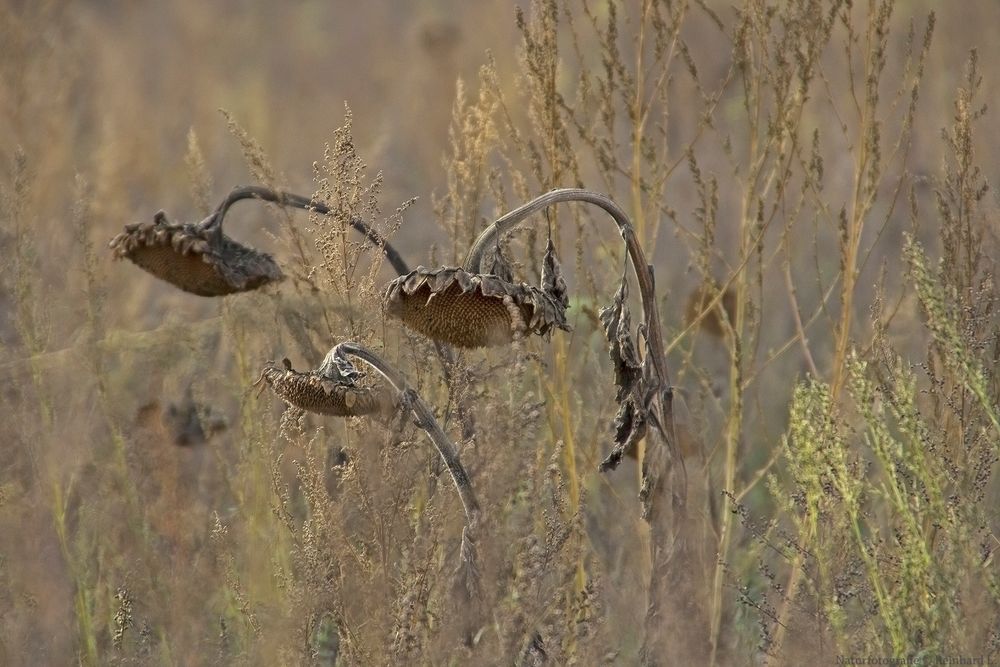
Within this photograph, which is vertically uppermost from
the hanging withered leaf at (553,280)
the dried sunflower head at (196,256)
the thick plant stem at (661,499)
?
the dried sunflower head at (196,256)

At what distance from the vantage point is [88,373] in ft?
9.41

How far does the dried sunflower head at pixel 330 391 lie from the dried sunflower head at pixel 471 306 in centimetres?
12

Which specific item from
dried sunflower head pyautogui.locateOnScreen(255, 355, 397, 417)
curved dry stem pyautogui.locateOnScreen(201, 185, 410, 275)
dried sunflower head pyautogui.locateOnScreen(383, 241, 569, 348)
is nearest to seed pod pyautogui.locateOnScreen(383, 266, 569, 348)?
dried sunflower head pyautogui.locateOnScreen(383, 241, 569, 348)

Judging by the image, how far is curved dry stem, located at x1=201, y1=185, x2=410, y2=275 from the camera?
2.09 meters

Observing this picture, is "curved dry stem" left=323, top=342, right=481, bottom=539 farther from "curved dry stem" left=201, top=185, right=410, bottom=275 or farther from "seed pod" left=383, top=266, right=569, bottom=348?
"curved dry stem" left=201, top=185, right=410, bottom=275

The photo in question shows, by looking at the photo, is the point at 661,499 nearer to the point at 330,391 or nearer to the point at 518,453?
the point at 518,453

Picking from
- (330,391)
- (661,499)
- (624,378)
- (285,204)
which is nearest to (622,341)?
(624,378)

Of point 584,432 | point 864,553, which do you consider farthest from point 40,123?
point 864,553

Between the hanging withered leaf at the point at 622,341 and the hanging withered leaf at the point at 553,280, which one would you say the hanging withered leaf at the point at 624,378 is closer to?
the hanging withered leaf at the point at 622,341

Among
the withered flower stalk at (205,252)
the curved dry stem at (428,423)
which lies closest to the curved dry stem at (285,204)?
the withered flower stalk at (205,252)

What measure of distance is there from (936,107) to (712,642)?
19.6 ft

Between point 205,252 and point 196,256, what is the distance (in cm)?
3

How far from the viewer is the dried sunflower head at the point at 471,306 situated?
1.66 metres

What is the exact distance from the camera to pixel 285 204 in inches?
91.0
